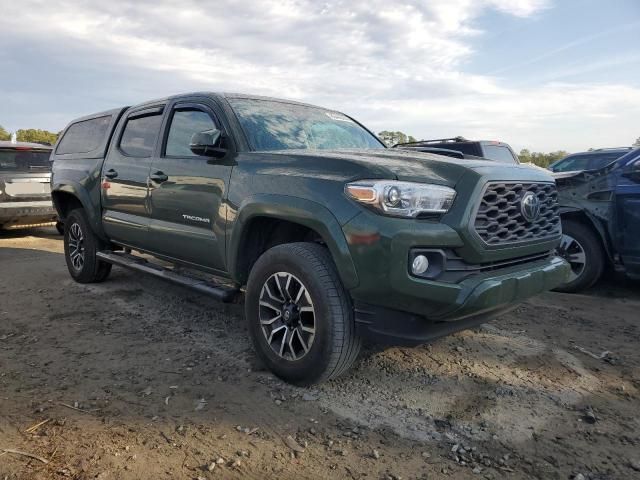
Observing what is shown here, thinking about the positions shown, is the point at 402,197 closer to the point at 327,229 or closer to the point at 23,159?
the point at 327,229

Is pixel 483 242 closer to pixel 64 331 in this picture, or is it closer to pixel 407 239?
pixel 407 239

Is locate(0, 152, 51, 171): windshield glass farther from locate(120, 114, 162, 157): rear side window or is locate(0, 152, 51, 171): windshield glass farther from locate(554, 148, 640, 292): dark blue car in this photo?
locate(554, 148, 640, 292): dark blue car

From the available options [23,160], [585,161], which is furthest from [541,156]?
[23,160]

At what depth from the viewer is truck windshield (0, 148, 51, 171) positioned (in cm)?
848

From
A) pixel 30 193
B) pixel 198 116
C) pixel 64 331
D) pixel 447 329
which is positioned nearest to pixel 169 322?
pixel 64 331

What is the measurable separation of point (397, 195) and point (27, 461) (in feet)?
7.17

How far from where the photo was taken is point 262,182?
3.22 metres

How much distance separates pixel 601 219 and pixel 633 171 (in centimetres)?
55

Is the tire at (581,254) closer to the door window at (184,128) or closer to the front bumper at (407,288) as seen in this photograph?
the front bumper at (407,288)

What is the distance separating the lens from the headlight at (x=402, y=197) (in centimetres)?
262

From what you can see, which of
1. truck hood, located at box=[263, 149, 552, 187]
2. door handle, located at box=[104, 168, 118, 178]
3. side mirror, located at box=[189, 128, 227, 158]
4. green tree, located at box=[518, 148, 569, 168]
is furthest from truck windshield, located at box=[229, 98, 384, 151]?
green tree, located at box=[518, 148, 569, 168]

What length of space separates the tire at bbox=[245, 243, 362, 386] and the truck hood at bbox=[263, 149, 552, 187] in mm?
474

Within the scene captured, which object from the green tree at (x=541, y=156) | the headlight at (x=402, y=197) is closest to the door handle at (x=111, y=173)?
the headlight at (x=402, y=197)

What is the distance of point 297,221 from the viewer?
9.71 ft
